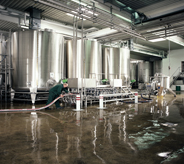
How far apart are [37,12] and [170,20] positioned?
292 inches

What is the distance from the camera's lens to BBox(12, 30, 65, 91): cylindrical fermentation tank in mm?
9195

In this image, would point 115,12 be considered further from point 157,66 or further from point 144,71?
point 157,66

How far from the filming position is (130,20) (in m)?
10.8

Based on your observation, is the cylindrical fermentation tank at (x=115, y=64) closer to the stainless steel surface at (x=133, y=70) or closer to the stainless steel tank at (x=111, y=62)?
the stainless steel tank at (x=111, y=62)

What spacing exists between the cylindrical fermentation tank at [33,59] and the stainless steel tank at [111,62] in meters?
5.07

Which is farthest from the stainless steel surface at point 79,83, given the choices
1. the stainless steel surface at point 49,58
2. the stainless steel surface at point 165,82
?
the stainless steel surface at point 165,82

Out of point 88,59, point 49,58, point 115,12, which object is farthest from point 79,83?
point 115,12

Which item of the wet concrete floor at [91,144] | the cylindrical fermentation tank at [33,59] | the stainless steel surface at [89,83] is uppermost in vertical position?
the cylindrical fermentation tank at [33,59]

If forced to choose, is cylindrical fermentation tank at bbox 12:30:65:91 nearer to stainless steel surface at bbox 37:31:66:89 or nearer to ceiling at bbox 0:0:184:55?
stainless steel surface at bbox 37:31:66:89

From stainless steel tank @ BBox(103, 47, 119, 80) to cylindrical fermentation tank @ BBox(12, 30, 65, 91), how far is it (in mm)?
5066

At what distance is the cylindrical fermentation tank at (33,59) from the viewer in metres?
9.20

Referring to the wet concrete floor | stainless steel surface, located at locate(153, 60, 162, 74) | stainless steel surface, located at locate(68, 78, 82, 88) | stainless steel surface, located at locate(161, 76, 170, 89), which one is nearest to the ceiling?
stainless steel surface, located at locate(68, 78, 82, 88)

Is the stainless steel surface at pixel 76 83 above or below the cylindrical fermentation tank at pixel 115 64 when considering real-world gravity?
below

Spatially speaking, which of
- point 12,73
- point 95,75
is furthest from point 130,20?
point 12,73
